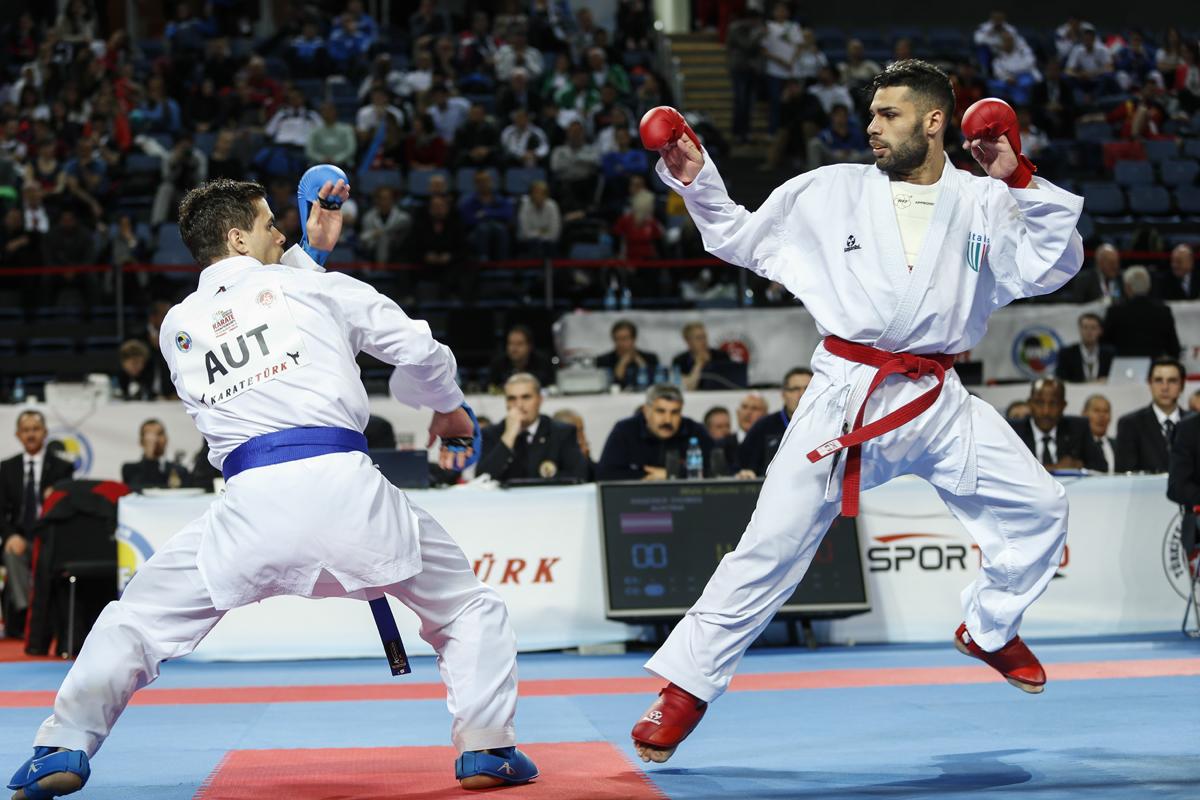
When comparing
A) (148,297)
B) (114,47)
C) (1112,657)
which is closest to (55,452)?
(148,297)

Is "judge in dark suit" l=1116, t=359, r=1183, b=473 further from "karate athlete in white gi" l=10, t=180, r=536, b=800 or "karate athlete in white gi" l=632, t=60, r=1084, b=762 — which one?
"karate athlete in white gi" l=10, t=180, r=536, b=800

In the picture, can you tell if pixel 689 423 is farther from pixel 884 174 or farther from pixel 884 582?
pixel 884 174

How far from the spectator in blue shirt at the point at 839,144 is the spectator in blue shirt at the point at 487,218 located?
343 centimetres

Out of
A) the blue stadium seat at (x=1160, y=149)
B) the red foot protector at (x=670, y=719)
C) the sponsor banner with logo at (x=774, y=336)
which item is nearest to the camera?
the red foot protector at (x=670, y=719)

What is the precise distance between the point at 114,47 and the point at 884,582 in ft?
41.5

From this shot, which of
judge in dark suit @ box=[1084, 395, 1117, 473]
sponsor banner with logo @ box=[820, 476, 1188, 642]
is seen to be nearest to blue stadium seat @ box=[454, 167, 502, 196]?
judge in dark suit @ box=[1084, 395, 1117, 473]

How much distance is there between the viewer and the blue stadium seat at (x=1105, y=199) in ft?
51.3

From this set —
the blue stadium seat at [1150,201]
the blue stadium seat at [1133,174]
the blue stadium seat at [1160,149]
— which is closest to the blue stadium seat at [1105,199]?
the blue stadium seat at [1150,201]

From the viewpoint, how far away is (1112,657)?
7410mm

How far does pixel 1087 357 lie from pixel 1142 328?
68 centimetres

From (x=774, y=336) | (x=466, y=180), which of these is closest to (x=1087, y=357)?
(x=774, y=336)

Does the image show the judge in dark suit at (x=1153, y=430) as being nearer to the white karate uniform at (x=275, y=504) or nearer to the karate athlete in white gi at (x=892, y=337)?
the karate athlete in white gi at (x=892, y=337)

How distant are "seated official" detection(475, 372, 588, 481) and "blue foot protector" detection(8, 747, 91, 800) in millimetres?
5032

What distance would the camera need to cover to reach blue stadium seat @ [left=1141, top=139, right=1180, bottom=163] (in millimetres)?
16547
